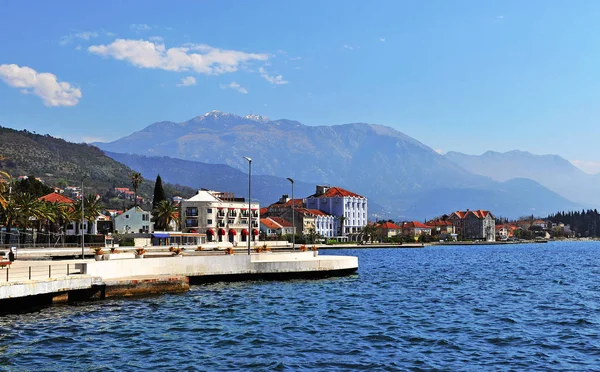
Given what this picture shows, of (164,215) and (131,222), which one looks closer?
(164,215)

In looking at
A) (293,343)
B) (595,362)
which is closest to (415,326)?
(293,343)

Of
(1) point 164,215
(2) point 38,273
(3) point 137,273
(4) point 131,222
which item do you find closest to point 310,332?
(2) point 38,273

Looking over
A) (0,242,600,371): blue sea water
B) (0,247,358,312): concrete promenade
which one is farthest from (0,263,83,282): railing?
(0,242,600,371): blue sea water

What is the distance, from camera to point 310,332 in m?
33.1

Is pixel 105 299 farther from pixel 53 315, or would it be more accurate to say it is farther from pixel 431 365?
pixel 431 365

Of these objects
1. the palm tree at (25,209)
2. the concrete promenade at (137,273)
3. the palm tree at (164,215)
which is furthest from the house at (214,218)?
the concrete promenade at (137,273)

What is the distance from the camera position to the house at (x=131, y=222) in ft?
472

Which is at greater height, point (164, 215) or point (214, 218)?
point (164, 215)

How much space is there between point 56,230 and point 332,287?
9114 centimetres

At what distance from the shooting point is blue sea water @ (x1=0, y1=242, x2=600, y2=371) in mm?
26297

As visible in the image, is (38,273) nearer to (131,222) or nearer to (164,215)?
(164,215)

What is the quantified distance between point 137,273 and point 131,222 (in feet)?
322

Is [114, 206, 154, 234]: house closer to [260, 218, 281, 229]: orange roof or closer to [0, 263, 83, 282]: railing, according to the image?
[260, 218, 281, 229]: orange roof

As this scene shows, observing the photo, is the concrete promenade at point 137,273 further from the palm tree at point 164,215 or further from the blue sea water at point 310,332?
the palm tree at point 164,215
